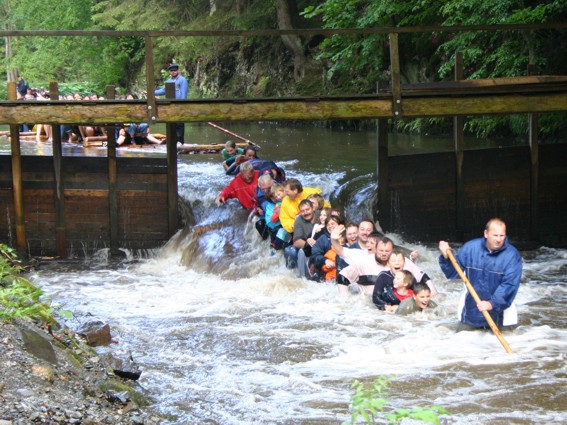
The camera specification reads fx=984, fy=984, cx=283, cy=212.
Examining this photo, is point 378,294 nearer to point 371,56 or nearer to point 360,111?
point 360,111

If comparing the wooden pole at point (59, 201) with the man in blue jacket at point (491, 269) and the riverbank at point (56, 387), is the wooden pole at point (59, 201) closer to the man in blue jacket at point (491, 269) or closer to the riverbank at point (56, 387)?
the riverbank at point (56, 387)

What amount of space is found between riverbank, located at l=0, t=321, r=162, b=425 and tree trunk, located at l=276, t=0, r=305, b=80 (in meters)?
23.1

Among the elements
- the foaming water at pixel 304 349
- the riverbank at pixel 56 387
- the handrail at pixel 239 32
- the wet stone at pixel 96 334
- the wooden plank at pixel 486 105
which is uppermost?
the handrail at pixel 239 32

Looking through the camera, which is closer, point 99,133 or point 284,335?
point 284,335

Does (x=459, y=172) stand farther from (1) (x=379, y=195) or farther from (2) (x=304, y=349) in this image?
(2) (x=304, y=349)

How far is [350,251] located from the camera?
1205 cm

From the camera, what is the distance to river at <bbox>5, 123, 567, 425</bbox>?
8.51 metres

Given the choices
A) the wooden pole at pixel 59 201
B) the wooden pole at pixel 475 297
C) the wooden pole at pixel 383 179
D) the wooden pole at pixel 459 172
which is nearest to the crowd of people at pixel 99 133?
the wooden pole at pixel 59 201

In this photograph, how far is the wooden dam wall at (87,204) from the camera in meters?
16.3

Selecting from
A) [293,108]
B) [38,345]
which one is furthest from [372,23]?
[38,345]

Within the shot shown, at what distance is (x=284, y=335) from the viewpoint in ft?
35.6

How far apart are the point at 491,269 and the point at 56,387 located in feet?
13.9

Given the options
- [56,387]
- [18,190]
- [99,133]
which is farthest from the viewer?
[99,133]

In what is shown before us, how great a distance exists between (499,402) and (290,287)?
4.92 m
